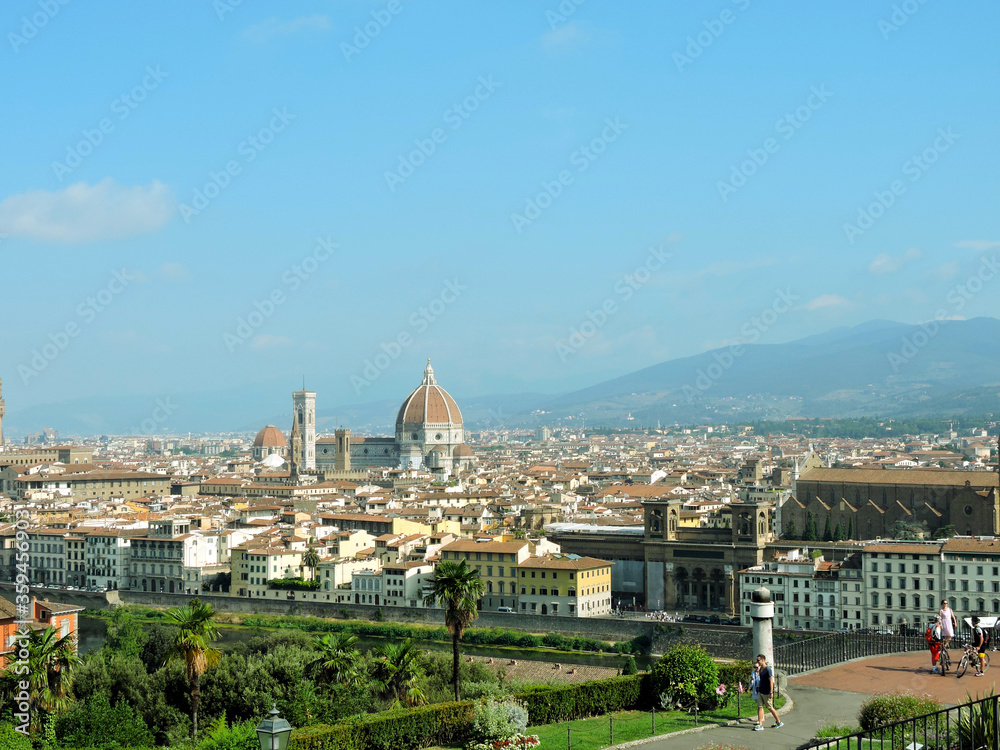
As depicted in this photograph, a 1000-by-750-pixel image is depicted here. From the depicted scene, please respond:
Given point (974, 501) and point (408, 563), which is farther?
point (974, 501)

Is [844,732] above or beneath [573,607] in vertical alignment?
above

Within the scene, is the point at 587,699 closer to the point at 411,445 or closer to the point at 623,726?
the point at 623,726

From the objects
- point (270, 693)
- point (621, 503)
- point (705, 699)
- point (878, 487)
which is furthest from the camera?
point (621, 503)

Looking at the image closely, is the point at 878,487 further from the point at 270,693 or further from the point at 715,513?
the point at 270,693

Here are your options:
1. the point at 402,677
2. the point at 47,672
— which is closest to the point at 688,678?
the point at 402,677

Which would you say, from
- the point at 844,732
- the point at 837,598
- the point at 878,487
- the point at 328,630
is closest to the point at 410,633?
the point at 328,630

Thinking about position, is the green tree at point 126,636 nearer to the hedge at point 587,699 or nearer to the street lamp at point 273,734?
the hedge at point 587,699

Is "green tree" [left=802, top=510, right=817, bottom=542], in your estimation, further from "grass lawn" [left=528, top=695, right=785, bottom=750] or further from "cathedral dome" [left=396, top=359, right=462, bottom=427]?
"cathedral dome" [left=396, top=359, right=462, bottom=427]
